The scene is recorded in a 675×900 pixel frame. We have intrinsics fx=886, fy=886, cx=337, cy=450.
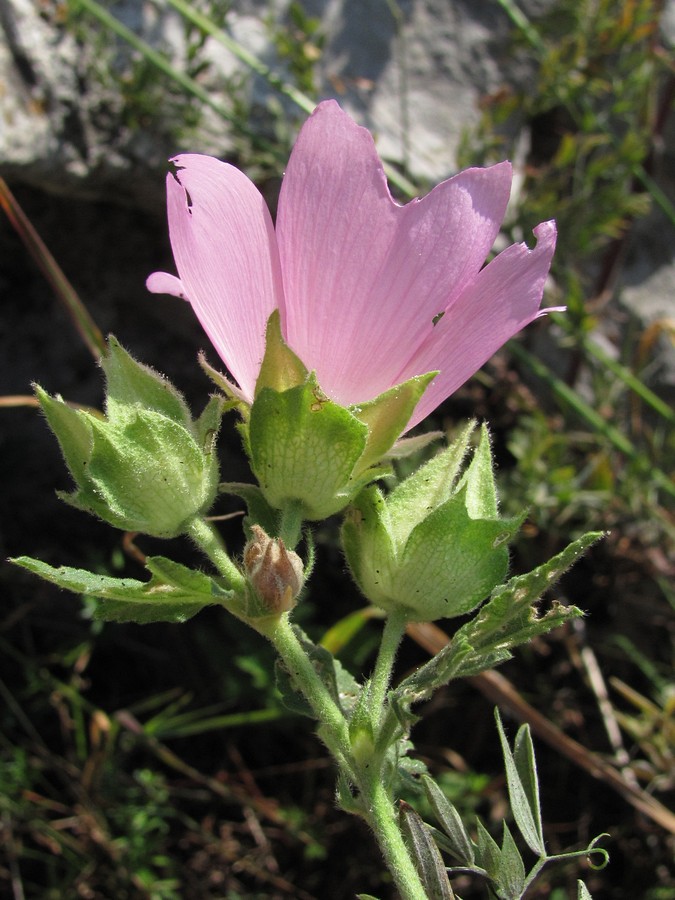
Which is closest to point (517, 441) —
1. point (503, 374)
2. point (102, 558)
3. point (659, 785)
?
point (503, 374)

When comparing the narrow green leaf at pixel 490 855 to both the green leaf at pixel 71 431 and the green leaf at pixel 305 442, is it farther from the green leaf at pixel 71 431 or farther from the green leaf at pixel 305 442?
the green leaf at pixel 71 431

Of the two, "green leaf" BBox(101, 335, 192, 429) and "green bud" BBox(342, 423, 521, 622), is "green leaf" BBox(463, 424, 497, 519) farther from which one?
"green leaf" BBox(101, 335, 192, 429)

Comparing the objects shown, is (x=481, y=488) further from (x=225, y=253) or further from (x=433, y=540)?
(x=225, y=253)

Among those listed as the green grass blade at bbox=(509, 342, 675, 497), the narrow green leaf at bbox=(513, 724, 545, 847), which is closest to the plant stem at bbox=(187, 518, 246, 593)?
the narrow green leaf at bbox=(513, 724, 545, 847)

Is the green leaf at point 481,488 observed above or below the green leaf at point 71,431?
below

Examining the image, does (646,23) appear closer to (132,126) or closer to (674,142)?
(674,142)

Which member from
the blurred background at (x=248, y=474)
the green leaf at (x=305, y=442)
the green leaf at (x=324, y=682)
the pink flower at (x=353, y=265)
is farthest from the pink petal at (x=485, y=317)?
the blurred background at (x=248, y=474)
